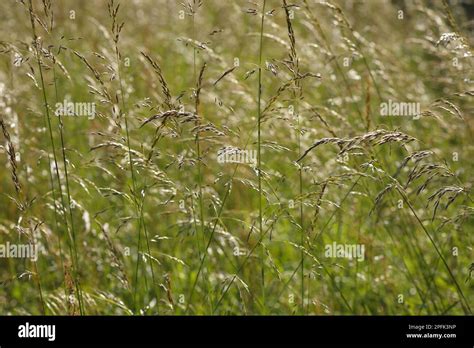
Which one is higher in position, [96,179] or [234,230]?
[96,179]

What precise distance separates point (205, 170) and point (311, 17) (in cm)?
135

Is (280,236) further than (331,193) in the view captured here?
Yes

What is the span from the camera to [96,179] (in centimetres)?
455

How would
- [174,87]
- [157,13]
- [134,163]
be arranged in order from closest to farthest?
[134,163] < [174,87] < [157,13]

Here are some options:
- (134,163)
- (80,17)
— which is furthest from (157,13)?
(134,163)

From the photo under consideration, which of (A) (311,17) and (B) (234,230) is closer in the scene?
(A) (311,17)

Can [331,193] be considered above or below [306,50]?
below

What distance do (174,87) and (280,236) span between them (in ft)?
6.10
